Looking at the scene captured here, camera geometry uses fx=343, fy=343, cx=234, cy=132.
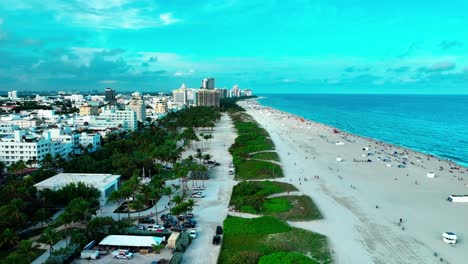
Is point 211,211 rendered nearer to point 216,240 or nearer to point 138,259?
point 216,240

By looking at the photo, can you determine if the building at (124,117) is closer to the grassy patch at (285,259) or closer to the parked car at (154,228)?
the parked car at (154,228)

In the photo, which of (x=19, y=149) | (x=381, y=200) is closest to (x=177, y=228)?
(x=381, y=200)

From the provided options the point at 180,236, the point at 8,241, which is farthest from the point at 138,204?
the point at 8,241

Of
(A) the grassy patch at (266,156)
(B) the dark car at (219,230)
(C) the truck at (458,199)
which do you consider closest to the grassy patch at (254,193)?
(B) the dark car at (219,230)

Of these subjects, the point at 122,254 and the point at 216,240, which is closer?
the point at 122,254

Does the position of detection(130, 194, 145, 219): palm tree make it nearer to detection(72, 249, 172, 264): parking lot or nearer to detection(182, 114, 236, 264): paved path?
detection(182, 114, 236, 264): paved path

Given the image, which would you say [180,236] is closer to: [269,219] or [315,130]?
[269,219]
